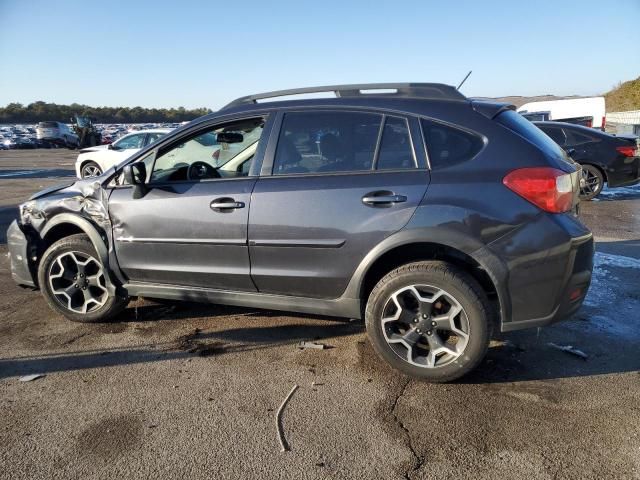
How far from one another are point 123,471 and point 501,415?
2.06m

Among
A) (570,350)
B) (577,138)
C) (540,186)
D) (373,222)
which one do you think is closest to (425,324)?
(373,222)

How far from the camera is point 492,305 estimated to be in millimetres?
3139

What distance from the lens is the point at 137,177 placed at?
12.3 ft

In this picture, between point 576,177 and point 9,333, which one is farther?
point 9,333

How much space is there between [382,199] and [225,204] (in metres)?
1.15

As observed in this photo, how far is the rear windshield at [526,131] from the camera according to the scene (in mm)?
3100

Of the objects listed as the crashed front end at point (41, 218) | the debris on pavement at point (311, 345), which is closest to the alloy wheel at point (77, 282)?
the crashed front end at point (41, 218)

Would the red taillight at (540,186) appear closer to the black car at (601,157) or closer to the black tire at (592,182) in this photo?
the black car at (601,157)

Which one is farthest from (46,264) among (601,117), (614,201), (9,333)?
(601,117)

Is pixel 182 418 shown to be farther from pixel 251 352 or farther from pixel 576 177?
pixel 576 177

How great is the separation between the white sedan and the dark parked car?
35.1ft

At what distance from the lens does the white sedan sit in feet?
45.8

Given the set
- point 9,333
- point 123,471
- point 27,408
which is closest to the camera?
point 123,471

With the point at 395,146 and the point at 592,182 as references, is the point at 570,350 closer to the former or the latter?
the point at 395,146
